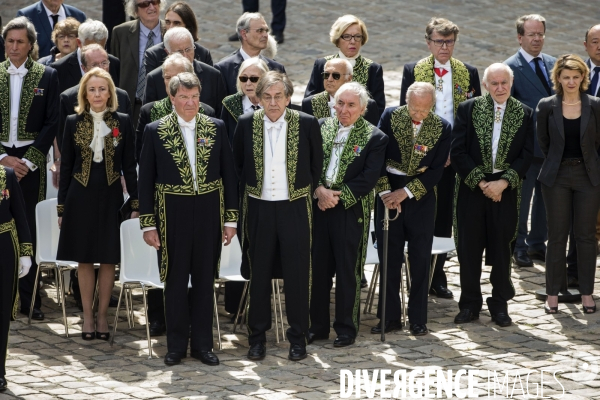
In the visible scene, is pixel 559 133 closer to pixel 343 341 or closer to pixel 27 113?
pixel 343 341

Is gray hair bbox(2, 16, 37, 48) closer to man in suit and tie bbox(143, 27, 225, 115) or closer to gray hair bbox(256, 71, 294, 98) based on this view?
man in suit and tie bbox(143, 27, 225, 115)

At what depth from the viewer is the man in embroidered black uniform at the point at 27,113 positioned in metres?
9.68

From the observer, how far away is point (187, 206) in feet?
27.5

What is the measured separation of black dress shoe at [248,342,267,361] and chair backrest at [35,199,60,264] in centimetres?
186

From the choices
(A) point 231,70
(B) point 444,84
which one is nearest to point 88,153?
(A) point 231,70

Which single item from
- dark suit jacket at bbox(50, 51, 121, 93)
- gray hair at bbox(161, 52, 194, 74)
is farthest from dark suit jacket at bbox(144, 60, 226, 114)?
dark suit jacket at bbox(50, 51, 121, 93)

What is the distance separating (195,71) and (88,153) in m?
1.28

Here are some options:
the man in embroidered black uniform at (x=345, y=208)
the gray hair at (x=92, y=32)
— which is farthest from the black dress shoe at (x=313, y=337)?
the gray hair at (x=92, y=32)

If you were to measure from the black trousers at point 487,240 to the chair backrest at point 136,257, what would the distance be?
Answer: 234 centimetres

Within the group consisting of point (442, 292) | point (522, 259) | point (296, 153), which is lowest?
point (442, 292)

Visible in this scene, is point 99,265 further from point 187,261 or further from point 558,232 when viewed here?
point 558,232

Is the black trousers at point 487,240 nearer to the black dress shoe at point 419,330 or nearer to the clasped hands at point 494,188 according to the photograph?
the clasped hands at point 494,188

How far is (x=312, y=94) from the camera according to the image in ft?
33.3

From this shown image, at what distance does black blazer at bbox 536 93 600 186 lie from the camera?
31.3 ft
